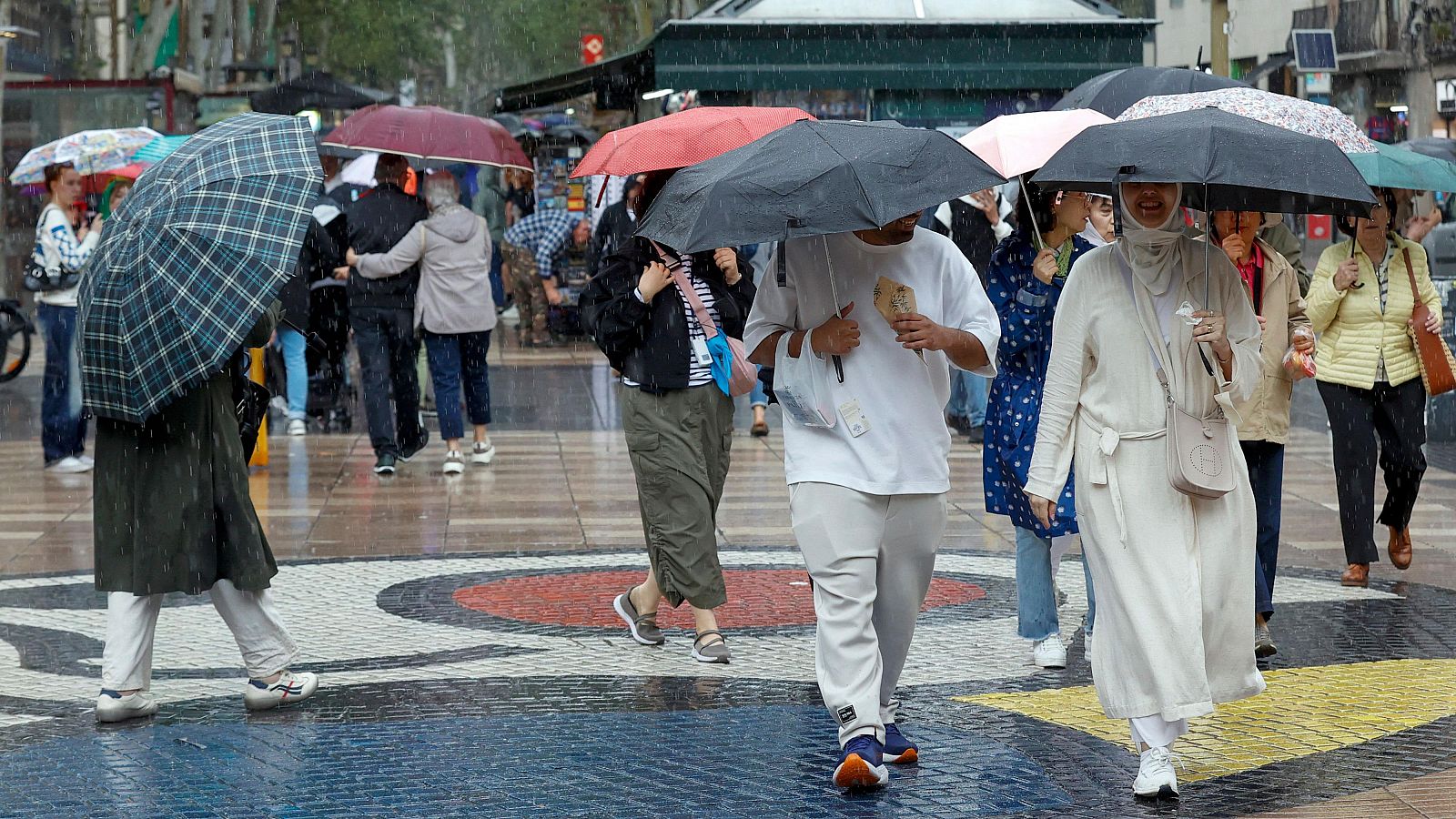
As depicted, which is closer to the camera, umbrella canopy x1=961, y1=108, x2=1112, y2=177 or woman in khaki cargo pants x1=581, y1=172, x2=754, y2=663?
woman in khaki cargo pants x1=581, y1=172, x2=754, y2=663

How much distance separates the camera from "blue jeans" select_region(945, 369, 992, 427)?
47.9 feet

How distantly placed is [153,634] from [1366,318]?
5.44 meters

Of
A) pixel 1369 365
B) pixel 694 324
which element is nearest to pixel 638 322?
pixel 694 324

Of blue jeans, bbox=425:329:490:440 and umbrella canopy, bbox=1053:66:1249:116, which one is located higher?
umbrella canopy, bbox=1053:66:1249:116

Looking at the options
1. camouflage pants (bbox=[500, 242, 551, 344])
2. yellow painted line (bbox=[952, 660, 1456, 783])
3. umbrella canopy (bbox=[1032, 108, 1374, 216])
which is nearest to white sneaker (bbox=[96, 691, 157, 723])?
yellow painted line (bbox=[952, 660, 1456, 783])

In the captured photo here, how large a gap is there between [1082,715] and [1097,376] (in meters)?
1.38

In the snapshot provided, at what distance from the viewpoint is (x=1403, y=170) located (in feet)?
25.5

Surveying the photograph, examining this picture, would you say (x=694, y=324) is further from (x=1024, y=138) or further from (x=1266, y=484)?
(x=1266, y=484)

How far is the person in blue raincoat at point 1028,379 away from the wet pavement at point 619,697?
0.89 ft

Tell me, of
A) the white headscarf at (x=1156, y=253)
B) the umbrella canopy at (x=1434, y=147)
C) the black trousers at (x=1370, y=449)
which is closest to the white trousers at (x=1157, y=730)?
the white headscarf at (x=1156, y=253)

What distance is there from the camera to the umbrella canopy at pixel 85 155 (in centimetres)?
1382

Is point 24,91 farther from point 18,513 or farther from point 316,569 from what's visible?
point 316,569

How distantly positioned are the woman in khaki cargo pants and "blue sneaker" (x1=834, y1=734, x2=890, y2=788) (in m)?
1.80

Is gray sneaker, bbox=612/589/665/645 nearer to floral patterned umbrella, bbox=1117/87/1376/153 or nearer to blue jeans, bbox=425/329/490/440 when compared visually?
floral patterned umbrella, bbox=1117/87/1376/153
